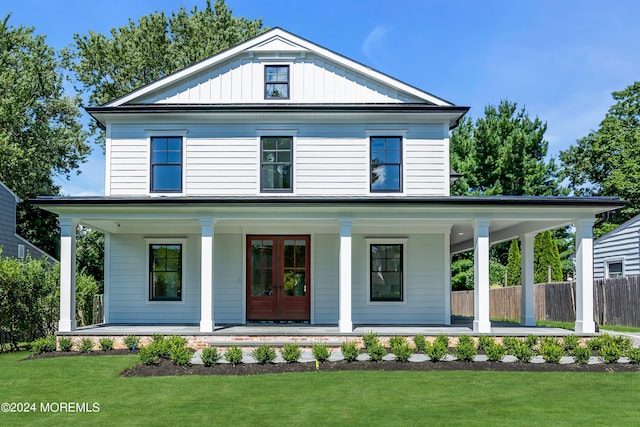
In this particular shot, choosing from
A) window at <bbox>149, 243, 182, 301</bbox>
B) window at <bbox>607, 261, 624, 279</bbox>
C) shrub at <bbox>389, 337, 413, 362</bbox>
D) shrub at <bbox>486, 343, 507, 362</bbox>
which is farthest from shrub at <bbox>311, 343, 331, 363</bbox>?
window at <bbox>607, 261, 624, 279</bbox>

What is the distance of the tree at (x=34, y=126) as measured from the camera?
29969mm

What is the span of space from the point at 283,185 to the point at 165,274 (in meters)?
4.10

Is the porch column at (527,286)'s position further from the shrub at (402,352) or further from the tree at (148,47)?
the tree at (148,47)

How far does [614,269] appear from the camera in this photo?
26047 mm

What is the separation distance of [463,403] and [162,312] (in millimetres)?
10416

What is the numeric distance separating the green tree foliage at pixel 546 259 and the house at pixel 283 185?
12.2m

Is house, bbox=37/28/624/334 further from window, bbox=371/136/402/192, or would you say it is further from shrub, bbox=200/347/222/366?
shrub, bbox=200/347/222/366

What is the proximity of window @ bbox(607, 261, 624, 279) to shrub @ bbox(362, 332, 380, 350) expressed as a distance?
15996 mm

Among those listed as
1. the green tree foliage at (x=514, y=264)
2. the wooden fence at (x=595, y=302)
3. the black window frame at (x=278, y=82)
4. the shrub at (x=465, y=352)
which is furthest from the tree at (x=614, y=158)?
the shrub at (x=465, y=352)

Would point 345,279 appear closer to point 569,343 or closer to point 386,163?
point 386,163

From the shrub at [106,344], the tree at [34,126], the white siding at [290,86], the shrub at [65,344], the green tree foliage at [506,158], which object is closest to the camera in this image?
the shrub at [106,344]

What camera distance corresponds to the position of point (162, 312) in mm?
17406

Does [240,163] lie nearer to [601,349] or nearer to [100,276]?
[601,349]

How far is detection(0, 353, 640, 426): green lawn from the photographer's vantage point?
8.36 m
